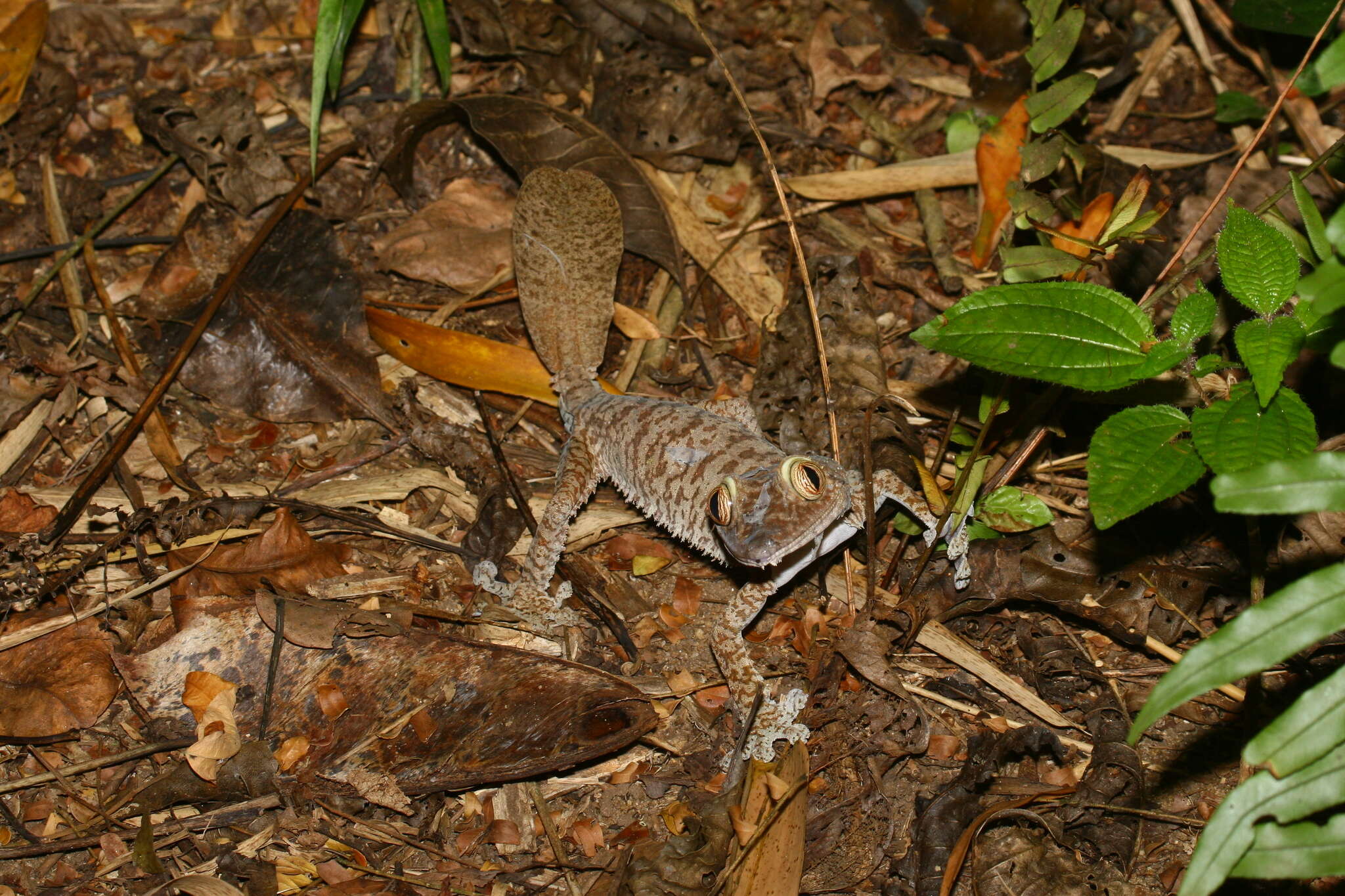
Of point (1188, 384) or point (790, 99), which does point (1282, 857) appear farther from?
point (790, 99)

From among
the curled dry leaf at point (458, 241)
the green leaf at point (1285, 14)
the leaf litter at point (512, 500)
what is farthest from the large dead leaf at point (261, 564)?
the green leaf at point (1285, 14)

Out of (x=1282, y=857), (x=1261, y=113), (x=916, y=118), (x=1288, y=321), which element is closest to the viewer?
(x=1282, y=857)

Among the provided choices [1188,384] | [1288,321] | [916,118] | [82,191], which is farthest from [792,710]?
[82,191]

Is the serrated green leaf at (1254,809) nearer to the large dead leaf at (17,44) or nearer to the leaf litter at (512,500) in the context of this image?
the leaf litter at (512,500)

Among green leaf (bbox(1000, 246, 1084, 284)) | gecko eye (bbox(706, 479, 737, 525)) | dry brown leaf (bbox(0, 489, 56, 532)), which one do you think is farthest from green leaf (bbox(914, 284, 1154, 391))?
dry brown leaf (bbox(0, 489, 56, 532))

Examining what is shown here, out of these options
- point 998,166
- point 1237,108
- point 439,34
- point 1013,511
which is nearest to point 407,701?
point 1013,511
